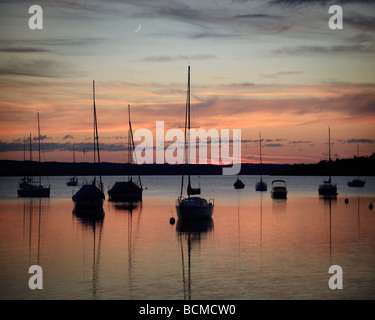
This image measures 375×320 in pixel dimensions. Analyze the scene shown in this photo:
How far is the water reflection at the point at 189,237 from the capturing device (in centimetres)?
2544

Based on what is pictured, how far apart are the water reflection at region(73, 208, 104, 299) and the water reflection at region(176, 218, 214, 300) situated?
14.7ft

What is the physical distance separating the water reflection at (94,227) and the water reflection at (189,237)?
177 inches

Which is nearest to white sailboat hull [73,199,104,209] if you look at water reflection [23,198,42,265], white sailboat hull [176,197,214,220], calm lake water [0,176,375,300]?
water reflection [23,198,42,265]

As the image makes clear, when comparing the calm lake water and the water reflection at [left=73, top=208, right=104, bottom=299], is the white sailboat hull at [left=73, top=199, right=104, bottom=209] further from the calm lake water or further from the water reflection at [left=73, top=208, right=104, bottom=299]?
the calm lake water

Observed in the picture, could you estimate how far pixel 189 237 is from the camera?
42.3m

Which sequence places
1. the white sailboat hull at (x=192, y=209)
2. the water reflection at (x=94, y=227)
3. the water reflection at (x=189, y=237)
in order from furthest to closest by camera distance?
the white sailboat hull at (x=192, y=209) < the water reflection at (x=94, y=227) < the water reflection at (x=189, y=237)

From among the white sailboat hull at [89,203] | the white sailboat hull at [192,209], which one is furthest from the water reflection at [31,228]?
the white sailboat hull at [192,209]

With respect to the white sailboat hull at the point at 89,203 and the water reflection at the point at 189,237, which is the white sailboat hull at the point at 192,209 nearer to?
the water reflection at the point at 189,237

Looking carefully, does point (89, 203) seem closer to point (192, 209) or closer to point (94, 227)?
point (94, 227)

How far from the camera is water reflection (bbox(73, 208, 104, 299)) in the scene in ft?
86.0

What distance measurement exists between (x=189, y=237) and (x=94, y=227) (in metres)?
13.0

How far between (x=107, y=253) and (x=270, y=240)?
14.4 m

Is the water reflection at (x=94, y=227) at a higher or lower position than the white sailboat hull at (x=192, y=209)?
lower
